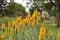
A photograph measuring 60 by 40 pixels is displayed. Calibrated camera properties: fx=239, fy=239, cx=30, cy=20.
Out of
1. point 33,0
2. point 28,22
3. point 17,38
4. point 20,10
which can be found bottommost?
point 20,10

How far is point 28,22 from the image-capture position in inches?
200

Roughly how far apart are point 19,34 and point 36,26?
458 mm

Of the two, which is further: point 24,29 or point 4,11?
point 4,11

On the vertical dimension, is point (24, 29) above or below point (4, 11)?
above

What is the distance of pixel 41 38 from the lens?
324 centimetres

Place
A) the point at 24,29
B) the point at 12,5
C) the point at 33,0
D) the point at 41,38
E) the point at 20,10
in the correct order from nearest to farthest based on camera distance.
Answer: the point at 41,38 < the point at 24,29 < the point at 33,0 < the point at 12,5 < the point at 20,10

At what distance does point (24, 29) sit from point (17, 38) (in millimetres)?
331

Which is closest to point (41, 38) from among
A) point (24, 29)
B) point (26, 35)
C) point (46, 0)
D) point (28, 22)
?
point (28, 22)

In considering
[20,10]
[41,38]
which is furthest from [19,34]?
[20,10]

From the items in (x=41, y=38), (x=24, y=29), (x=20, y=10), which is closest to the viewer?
(x=41, y=38)

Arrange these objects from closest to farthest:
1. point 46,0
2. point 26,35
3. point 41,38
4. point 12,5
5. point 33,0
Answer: point 41,38 → point 26,35 → point 46,0 → point 33,0 → point 12,5

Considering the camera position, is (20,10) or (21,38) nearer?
(21,38)

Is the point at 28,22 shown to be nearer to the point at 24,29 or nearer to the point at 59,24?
the point at 24,29

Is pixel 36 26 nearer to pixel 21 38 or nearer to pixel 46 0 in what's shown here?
pixel 21 38
